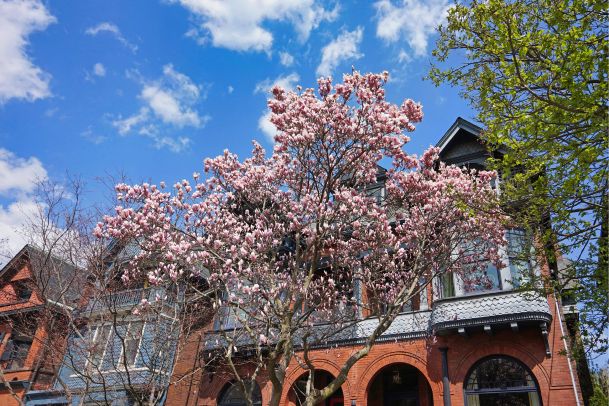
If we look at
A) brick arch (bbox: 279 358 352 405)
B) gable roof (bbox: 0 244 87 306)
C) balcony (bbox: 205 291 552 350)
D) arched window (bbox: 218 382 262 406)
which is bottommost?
arched window (bbox: 218 382 262 406)

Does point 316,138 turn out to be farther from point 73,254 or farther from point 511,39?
point 73,254

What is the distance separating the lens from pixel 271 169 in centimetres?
1149

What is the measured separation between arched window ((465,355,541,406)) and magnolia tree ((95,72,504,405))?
3582 millimetres

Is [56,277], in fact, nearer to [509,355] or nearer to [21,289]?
[21,289]

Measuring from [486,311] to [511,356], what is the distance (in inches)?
57.3

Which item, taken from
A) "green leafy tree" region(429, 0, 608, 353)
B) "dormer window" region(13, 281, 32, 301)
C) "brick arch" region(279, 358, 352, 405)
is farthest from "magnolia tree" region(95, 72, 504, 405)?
"dormer window" region(13, 281, 32, 301)

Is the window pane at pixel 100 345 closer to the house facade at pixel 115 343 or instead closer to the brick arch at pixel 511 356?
the house facade at pixel 115 343

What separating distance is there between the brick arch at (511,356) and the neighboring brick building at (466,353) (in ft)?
0.08

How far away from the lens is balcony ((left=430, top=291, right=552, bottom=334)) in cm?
1256

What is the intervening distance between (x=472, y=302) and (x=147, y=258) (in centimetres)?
961

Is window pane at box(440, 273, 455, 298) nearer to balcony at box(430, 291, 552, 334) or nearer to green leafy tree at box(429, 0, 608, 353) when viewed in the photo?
balcony at box(430, 291, 552, 334)

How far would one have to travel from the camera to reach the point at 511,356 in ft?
42.9

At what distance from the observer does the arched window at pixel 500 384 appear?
12.6 metres

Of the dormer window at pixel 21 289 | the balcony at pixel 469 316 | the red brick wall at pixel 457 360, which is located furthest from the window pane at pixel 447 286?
the dormer window at pixel 21 289
